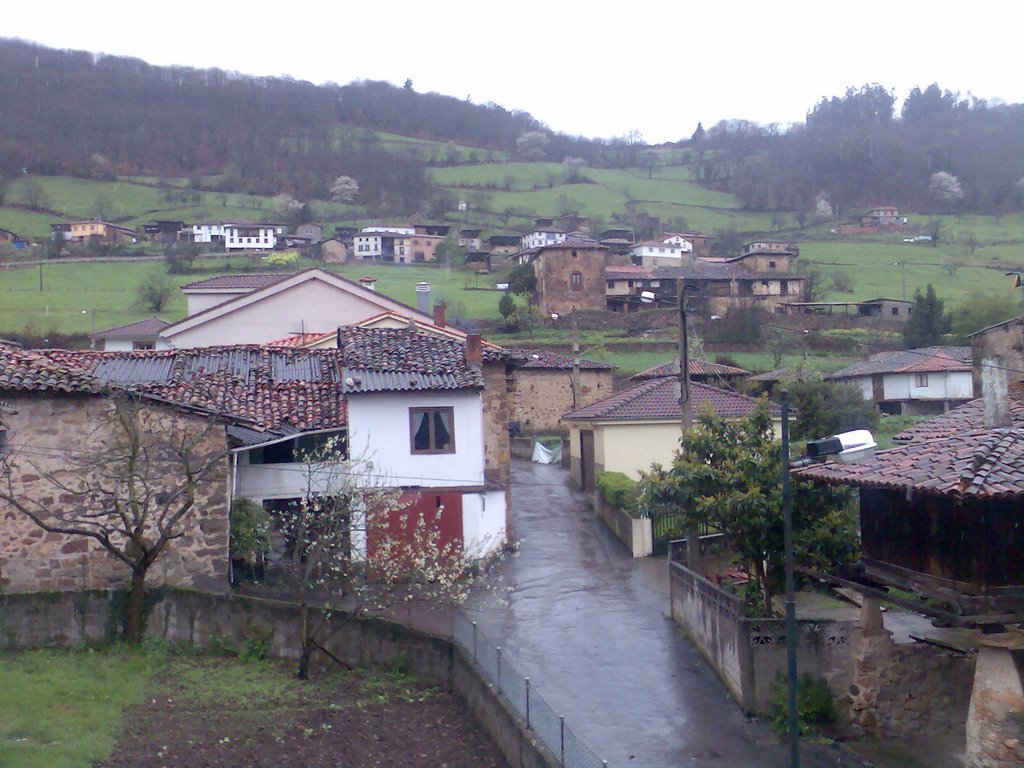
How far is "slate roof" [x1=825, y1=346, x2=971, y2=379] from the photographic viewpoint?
1802 inches

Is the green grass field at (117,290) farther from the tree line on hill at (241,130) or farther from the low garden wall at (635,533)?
the tree line on hill at (241,130)

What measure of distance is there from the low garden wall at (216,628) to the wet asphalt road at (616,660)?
70.9 inches

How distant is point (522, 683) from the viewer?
13.8 metres

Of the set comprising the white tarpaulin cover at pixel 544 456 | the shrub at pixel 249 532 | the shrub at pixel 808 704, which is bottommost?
the shrub at pixel 808 704

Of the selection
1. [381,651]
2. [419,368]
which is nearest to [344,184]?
[419,368]

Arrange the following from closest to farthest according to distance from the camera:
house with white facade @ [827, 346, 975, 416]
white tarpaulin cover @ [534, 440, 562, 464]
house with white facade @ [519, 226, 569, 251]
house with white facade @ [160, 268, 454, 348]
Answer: house with white facade @ [160, 268, 454, 348] < white tarpaulin cover @ [534, 440, 562, 464] < house with white facade @ [827, 346, 975, 416] < house with white facade @ [519, 226, 569, 251]

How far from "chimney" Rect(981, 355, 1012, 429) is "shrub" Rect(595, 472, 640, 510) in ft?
42.6

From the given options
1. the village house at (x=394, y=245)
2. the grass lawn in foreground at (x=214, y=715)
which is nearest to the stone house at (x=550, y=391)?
the grass lawn in foreground at (x=214, y=715)

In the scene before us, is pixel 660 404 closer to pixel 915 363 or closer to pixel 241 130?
pixel 915 363

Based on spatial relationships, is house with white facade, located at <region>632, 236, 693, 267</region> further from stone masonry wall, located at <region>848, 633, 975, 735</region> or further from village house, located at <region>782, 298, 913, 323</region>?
stone masonry wall, located at <region>848, 633, 975, 735</region>

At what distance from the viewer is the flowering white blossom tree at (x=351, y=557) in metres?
16.5

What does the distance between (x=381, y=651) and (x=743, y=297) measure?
2315 inches

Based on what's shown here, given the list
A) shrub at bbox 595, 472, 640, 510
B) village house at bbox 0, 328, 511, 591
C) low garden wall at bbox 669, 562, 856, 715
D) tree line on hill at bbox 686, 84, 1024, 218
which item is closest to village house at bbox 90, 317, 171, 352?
village house at bbox 0, 328, 511, 591

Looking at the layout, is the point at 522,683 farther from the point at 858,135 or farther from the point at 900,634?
the point at 858,135
